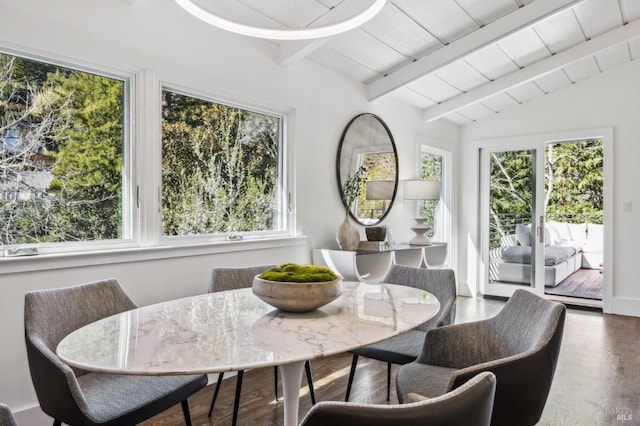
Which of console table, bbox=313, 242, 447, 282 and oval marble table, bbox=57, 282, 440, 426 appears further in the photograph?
console table, bbox=313, 242, 447, 282

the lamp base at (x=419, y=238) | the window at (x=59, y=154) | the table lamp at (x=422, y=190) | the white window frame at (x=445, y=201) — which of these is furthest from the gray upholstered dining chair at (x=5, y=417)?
the white window frame at (x=445, y=201)

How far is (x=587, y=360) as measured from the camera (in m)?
3.26

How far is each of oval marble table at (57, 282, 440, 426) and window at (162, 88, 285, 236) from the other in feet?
3.46

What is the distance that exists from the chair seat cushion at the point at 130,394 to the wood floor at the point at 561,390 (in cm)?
72

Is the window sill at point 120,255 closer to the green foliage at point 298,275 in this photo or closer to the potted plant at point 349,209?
the potted plant at point 349,209

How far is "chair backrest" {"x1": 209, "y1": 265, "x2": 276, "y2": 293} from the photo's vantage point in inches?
91.0

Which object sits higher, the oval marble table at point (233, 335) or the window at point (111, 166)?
the window at point (111, 166)

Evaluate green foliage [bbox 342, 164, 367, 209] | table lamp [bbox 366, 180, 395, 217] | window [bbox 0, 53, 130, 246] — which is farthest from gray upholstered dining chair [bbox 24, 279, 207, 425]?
table lamp [bbox 366, 180, 395, 217]

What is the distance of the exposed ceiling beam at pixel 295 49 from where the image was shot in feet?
10.00

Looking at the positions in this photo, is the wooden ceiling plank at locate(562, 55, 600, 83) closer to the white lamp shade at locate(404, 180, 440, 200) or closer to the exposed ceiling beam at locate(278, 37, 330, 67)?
the white lamp shade at locate(404, 180, 440, 200)

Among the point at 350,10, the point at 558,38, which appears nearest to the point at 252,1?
the point at 350,10

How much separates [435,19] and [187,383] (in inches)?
118

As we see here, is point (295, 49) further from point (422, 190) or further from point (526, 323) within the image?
point (526, 323)

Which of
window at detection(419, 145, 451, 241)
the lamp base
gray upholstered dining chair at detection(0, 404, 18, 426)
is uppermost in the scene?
window at detection(419, 145, 451, 241)
